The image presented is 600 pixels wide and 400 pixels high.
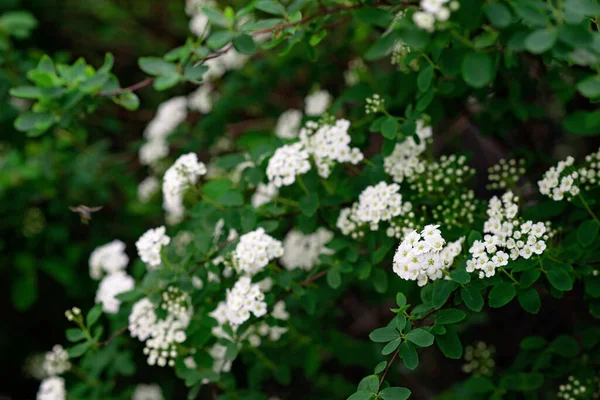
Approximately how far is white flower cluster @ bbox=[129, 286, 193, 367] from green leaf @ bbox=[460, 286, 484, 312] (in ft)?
3.38

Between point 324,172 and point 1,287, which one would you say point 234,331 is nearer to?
point 324,172

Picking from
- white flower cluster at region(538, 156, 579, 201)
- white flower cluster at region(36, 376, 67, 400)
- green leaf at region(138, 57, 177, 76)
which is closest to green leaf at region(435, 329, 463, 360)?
white flower cluster at region(538, 156, 579, 201)

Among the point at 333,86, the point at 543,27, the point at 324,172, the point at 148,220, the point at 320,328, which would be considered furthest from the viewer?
the point at 148,220

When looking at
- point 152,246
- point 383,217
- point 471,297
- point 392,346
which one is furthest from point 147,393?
point 471,297

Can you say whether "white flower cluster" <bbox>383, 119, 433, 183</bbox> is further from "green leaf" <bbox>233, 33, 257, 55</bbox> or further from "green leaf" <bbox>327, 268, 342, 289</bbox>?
"green leaf" <bbox>233, 33, 257, 55</bbox>

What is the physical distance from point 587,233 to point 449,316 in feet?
1.90

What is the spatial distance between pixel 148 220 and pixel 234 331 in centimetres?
214

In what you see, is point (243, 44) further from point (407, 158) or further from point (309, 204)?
point (407, 158)

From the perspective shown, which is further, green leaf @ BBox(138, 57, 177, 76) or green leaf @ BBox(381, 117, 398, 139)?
green leaf @ BBox(138, 57, 177, 76)

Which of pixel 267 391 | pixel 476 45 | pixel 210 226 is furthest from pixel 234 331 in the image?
pixel 267 391

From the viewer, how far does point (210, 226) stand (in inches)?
91.5

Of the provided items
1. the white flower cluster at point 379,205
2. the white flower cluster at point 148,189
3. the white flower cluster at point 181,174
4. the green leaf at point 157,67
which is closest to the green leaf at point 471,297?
the white flower cluster at point 379,205

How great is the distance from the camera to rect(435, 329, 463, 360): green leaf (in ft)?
5.71

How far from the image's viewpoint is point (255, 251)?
2045mm
